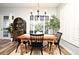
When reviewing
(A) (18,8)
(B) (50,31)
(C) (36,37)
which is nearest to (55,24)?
(B) (50,31)

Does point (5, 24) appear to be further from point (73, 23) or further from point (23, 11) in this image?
point (73, 23)

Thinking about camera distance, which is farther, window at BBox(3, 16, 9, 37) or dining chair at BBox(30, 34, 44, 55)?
window at BBox(3, 16, 9, 37)

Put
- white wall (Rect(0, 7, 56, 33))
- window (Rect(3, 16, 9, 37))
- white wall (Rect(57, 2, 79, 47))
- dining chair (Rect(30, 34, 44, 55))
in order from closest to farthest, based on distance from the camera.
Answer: white wall (Rect(57, 2, 79, 47)) < dining chair (Rect(30, 34, 44, 55)) < white wall (Rect(0, 7, 56, 33)) < window (Rect(3, 16, 9, 37))

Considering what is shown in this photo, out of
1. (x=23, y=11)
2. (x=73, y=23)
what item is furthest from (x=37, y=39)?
(x=23, y=11)

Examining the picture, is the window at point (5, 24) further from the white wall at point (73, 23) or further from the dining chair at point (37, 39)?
the dining chair at point (37, 39)

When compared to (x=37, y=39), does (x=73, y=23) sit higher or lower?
higher

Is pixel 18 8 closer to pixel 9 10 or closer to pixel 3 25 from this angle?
pixel 9 10

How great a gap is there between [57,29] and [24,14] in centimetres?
292

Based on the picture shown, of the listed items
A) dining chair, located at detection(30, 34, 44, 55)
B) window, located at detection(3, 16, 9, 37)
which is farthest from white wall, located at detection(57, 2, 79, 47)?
window, located at detection(3, 16, 9, 37)

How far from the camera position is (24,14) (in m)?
10.5

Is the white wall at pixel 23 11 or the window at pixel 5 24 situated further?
the window at pixel 5 24

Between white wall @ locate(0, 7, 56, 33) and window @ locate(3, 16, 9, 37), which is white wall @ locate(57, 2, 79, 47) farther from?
window @ locate(3, 16, 9, 37)

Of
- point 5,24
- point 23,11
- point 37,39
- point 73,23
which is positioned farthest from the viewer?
point 5,24

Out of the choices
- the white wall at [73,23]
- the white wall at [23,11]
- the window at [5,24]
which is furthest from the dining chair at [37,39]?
the window at [5,24]
